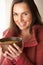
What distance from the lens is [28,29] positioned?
82cm

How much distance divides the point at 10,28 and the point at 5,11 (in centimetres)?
7

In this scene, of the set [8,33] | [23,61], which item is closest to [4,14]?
[8,33]

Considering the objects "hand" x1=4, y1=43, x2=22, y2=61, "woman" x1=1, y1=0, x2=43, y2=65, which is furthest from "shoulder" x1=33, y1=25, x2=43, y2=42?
"hand" x1=4, y1=43, x2=22, y2=61

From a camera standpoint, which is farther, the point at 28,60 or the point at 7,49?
the point at 28,60

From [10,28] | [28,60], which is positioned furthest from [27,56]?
[10,28]

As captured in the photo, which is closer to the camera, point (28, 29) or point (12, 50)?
point (12, 50)

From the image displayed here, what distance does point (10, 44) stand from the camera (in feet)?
2.11

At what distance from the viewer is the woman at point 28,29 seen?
30.9 inches

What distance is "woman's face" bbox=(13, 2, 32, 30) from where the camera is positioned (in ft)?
2.60

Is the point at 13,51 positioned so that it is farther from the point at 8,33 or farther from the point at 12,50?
the point at 8,33

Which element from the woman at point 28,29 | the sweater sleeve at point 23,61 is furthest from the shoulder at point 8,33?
the sweater sleeve at point 23,61

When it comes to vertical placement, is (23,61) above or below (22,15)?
below

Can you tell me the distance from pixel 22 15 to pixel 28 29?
0.06 meters

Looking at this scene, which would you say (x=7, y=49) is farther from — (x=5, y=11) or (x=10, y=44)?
(x=5, y=11)
